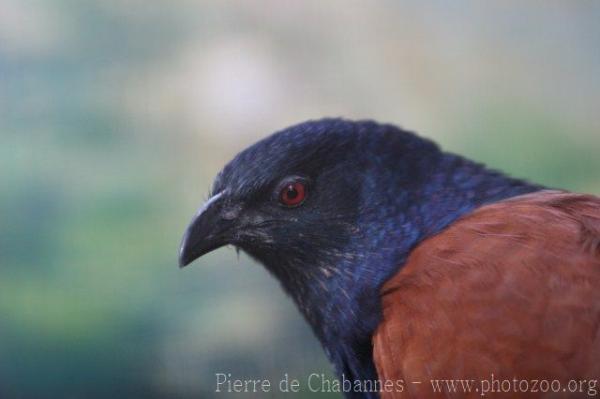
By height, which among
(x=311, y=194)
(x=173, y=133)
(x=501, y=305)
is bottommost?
(x=501, y=305)

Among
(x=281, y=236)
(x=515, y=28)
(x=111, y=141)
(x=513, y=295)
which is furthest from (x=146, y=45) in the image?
(x=513, y=295)

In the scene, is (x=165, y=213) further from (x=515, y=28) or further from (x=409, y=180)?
(x=515, y=28)

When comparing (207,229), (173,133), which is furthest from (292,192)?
(173,133)

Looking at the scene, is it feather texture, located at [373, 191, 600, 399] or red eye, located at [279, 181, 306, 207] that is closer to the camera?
feather texture, located at [373, 191, 600, 399]

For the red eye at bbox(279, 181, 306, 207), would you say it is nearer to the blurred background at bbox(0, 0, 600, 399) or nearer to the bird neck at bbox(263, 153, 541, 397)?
the bird neck at bbox(263, 153, 541, 397)

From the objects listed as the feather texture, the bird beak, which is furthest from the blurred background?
the feather texture

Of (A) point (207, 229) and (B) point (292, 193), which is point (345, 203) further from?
(A) point (207, 229)
